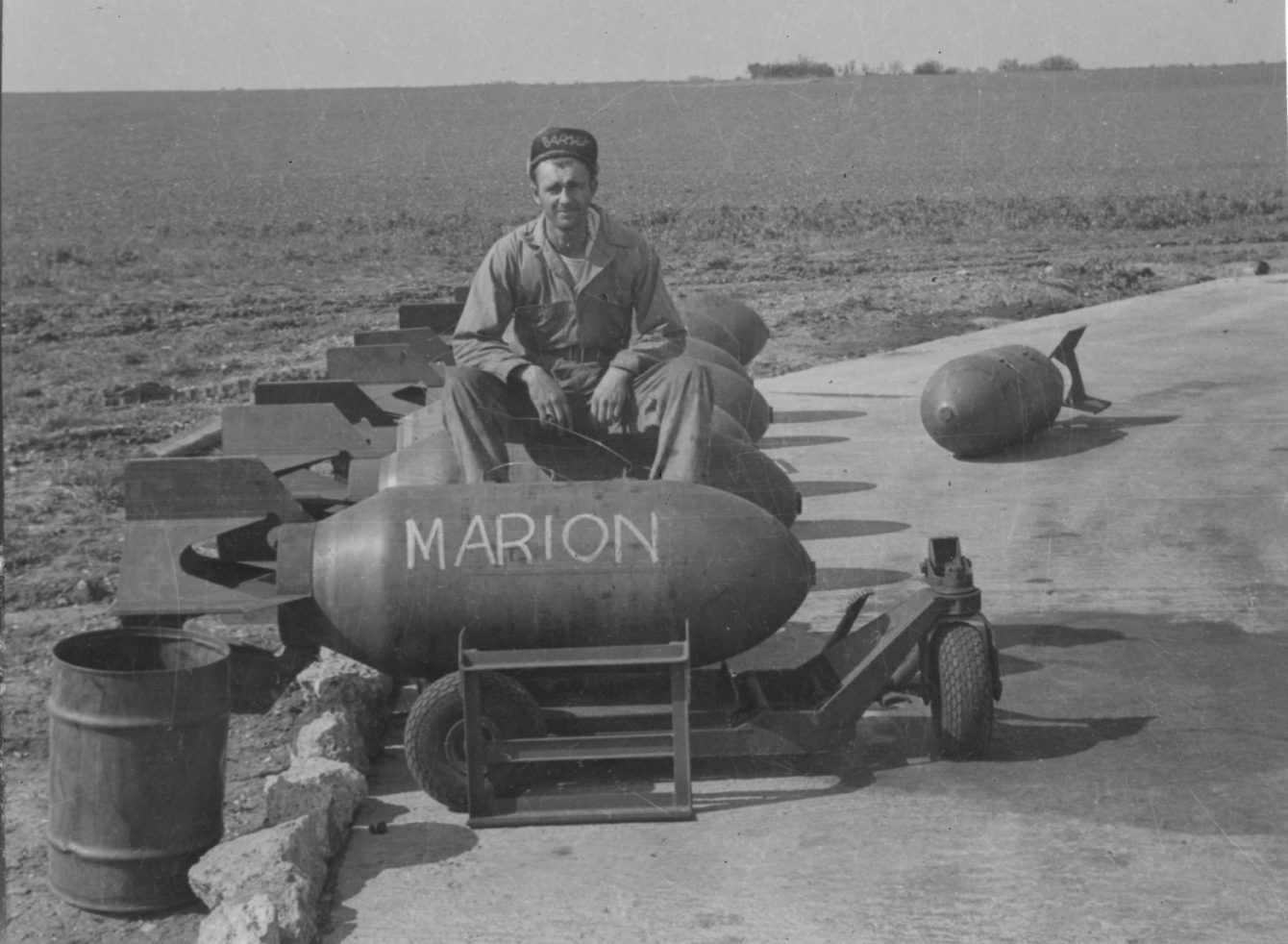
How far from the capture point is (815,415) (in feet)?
45.0

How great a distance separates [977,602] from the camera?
581 centimetres

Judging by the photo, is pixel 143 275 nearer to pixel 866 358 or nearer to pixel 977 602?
pixel 866 358

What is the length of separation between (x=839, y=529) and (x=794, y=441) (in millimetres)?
2780

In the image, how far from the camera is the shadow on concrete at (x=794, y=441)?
40.8 ft

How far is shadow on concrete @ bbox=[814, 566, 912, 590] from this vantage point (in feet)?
28.0

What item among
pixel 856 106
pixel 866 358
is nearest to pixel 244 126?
pixel 856 106

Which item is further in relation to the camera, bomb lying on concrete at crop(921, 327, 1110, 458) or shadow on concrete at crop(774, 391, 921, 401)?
shadow on concrete at crop(774, 391, 921, 401)

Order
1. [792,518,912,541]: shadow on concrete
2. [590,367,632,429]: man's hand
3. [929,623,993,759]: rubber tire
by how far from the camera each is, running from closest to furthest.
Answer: [929,623,993,759]: rubber tire
[590,367,632,429]: man's hand
[792,518,912,541]: shadow on concrete

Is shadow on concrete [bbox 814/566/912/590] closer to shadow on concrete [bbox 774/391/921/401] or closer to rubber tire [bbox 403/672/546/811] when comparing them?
rubber tire [bbox 403/672/546/811]

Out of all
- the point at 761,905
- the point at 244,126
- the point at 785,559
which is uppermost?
the point at 244,126

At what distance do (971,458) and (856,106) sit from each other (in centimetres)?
4713

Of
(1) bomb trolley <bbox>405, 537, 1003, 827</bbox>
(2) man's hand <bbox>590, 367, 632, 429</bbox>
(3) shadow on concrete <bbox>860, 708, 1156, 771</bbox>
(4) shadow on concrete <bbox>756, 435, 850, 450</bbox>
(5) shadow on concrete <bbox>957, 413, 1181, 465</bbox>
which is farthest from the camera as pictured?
(4) shadow on concrete <bbox>756, 435, 850, 450</bbox>

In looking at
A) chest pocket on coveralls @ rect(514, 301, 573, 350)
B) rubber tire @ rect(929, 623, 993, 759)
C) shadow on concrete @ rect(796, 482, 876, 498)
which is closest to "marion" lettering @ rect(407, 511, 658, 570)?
rubber tire @ rect(929, 623, 993, 759)

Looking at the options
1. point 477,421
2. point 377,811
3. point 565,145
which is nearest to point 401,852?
point 377,811
